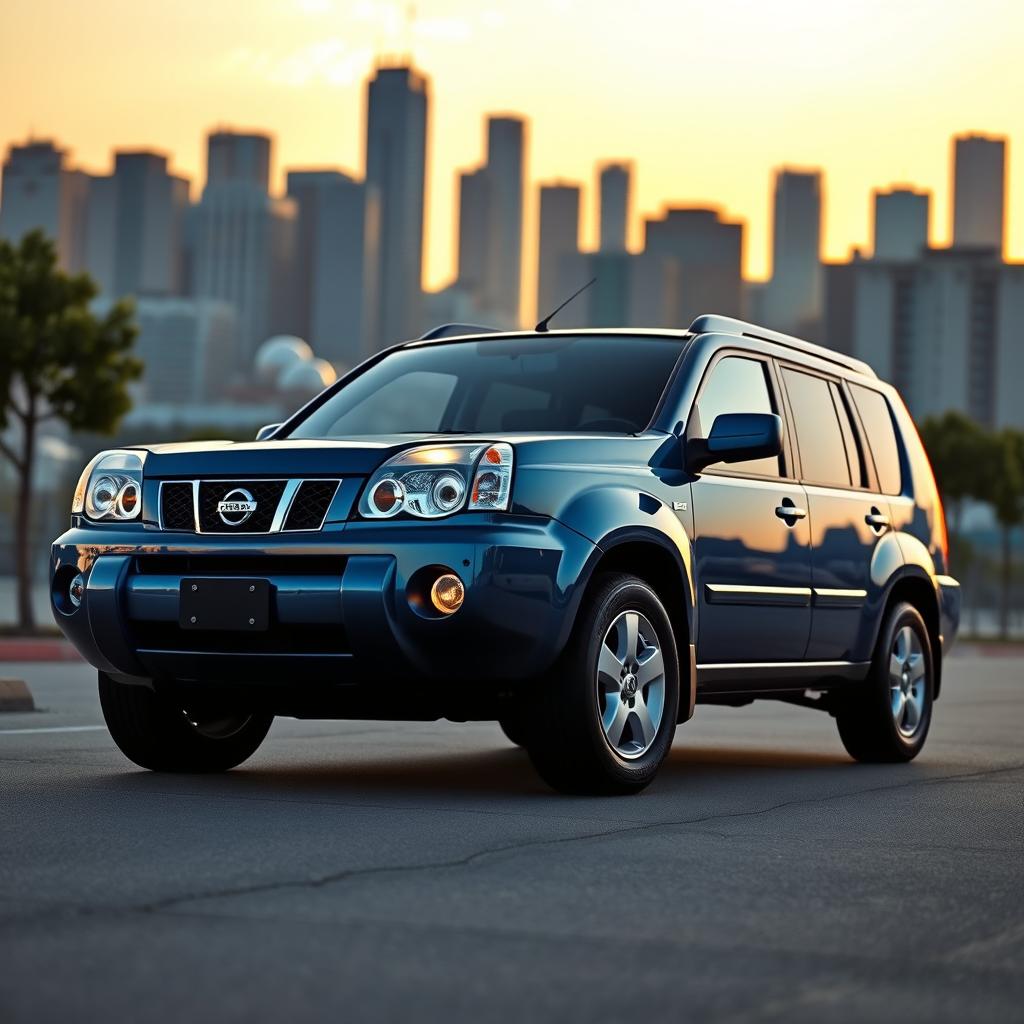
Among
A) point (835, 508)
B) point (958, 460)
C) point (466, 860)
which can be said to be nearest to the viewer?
point (466, 860)

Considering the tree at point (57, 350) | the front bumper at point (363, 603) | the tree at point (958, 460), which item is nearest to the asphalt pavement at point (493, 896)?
the front bumper at point (363, 603)

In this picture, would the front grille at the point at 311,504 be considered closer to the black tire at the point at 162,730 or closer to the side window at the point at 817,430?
the black tire at the point at 162,730

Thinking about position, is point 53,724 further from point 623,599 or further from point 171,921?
point 171,921

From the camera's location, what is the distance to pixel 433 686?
264 inches

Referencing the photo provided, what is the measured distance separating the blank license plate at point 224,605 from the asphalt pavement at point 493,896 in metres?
0.58

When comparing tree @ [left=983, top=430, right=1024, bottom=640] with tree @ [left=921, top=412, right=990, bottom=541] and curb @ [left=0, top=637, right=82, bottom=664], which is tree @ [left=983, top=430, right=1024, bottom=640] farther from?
curb @ [left=0, top=637, right=82, bottom=664]

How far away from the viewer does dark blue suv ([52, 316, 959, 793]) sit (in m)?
6.61

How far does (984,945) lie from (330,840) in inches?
79.8

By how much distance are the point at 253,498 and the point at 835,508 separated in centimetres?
298

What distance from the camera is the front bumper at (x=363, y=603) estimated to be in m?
6.52

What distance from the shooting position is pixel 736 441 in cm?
751

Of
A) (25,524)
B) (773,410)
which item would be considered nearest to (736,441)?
(773,410)

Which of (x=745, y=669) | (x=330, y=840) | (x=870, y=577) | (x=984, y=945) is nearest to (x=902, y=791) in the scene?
(x=745, y=669)

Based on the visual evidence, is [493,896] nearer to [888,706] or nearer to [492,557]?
[492,557]
